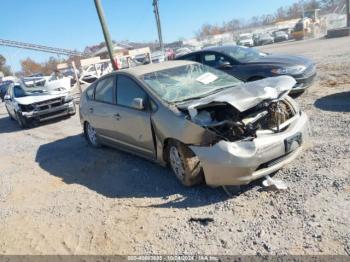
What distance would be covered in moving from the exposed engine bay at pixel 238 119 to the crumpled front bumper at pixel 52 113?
884 centimetres

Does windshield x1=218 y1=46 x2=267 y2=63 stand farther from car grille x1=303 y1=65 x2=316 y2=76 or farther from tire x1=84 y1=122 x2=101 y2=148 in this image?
tire x1=84 y1=122 x2=101 y2=148

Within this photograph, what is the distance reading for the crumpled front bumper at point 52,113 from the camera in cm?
1195

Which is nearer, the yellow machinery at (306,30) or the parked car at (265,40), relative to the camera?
the yellow machinery at (306,30)

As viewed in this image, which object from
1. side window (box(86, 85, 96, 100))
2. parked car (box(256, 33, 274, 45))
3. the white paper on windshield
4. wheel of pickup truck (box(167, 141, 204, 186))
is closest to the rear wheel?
wheel of pickup truck (box(167, 141, 204, 186))

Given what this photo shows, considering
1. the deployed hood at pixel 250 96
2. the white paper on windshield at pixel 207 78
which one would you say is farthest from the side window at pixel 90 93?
the deployed hood at pixel 250 96

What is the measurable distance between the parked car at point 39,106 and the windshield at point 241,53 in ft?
18.6

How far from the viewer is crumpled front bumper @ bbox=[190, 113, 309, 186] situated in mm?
4078

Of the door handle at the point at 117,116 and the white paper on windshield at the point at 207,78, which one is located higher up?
the white paper on windshield at the point at 207,78

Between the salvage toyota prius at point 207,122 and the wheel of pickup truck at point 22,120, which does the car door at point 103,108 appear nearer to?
the salvage toyota prius at point 207,122

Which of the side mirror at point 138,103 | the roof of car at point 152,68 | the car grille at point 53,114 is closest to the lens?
the side mirror at point 138,103

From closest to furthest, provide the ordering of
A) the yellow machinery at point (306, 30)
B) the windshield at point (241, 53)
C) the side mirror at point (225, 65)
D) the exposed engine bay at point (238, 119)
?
the exposed engine bay at point (238, 119) → the side mirror at point (225, 65) → the windshield at point (241, 53) → the yellow machinery at point (306, 30)

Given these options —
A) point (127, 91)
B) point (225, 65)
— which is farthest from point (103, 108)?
point (225, 65)

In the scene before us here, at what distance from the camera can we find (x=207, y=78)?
5754 millimetres

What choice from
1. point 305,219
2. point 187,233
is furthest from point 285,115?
point 187,233
